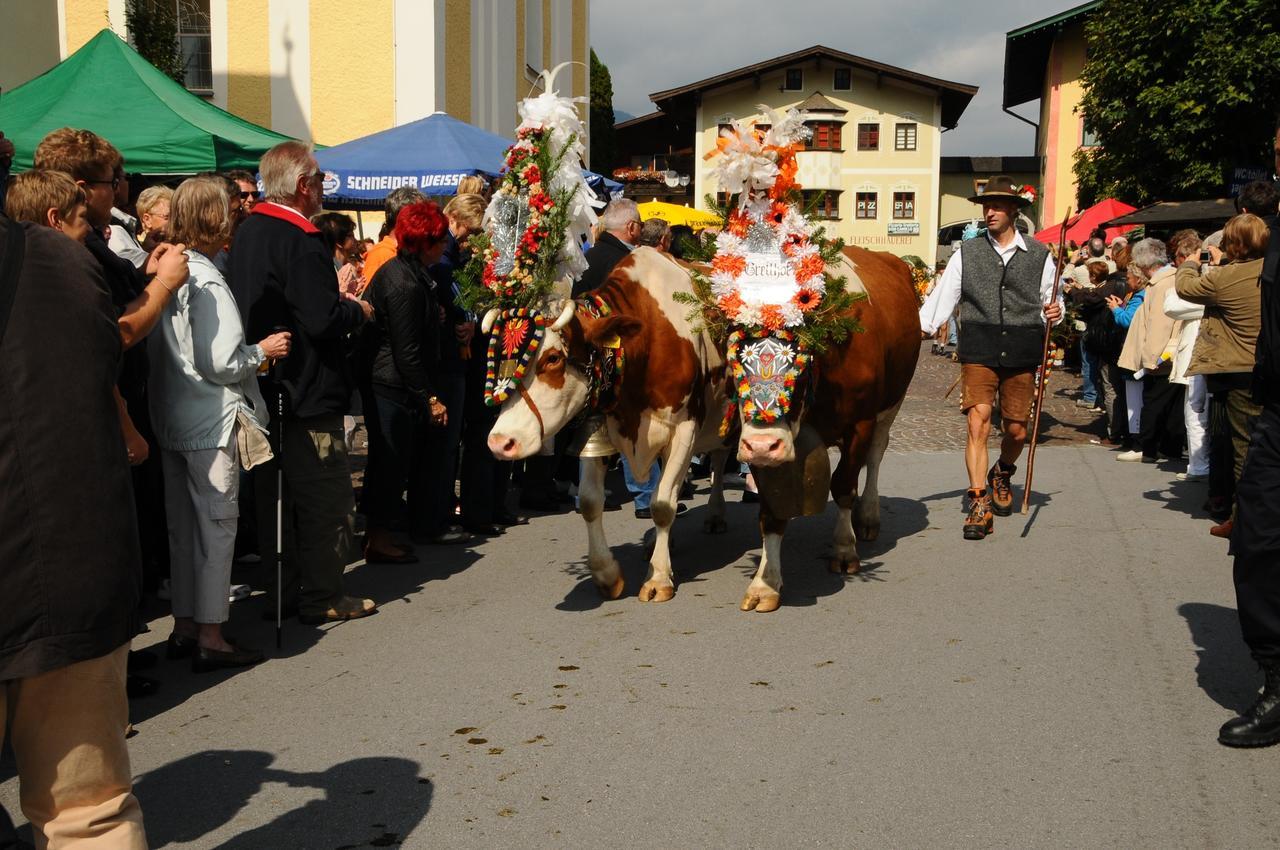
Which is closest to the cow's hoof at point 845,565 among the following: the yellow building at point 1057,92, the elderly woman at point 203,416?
the elderly woman at point 203,416

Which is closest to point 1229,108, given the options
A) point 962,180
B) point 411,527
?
point 411,527

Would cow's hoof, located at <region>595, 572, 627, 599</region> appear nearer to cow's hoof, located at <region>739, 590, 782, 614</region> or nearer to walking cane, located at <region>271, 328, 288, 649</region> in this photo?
cow's hoof, located at <region>739, 590, 782, 614</region>

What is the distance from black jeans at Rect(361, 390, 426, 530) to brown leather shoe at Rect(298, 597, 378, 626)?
1112 mm

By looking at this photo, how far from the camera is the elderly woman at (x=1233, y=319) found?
729cm

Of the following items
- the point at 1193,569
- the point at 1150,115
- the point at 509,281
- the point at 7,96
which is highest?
the point at 1150,115

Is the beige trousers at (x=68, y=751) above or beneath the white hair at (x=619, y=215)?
beneath

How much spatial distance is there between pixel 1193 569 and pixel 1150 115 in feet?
76.0

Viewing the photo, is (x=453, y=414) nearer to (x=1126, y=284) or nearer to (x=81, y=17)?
(x=1126, y=284)

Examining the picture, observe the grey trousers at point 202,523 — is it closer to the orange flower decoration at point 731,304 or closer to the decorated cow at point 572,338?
the decorated cow at point 572,338

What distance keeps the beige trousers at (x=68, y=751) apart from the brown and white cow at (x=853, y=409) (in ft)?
11.8

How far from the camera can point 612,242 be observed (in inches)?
334

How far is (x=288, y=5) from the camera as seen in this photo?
1989cm

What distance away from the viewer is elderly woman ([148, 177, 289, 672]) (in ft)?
→ 17.5

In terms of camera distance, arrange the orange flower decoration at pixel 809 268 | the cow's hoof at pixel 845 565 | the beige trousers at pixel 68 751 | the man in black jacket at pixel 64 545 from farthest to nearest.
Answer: the cow's hoof at pixel 845 565, the orange flower decoration at pixel 809 268, the beige trousers at pixel 68 751, the man in black jacket at pixel 64 545
